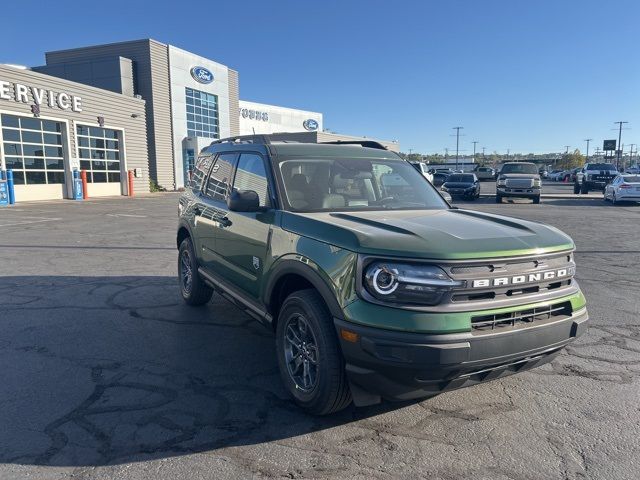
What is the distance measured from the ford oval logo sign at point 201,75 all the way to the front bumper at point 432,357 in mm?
36998

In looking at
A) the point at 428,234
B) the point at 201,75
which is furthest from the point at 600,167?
the point at 428,234

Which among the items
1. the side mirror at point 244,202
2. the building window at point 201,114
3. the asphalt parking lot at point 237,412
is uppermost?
the building window at point 201,114

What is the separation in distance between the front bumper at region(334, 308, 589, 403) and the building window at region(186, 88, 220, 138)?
119 feet

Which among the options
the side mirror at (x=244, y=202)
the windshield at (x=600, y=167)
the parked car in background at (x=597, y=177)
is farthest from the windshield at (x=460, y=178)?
the side mirror at (x=244, y=202)

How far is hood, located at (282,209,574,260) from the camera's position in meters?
3.01

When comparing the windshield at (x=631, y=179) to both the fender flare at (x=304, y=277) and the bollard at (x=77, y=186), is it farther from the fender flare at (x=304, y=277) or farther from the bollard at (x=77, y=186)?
the bollard at (x=77, y=186)

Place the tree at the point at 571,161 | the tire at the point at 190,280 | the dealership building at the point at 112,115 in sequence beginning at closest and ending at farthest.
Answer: the tire at the point at 190,280, the dealership building at the point at 112,115, the tree at the point at 571,161

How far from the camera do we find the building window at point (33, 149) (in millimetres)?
22125

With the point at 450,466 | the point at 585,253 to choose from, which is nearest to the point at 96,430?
the point at 450,466

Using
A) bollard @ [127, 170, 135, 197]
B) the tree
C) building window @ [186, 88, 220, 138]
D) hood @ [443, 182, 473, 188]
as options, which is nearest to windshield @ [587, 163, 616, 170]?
hood @ [443, 182, 473, 188]

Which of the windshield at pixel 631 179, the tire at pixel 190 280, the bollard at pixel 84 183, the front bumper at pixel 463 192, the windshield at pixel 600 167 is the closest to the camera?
the tire at pixel 190 280

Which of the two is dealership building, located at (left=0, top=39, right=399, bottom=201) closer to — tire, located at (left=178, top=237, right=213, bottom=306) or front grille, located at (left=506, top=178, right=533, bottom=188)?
front grille, located at (left=506, top=178, right=533, bottom=188)

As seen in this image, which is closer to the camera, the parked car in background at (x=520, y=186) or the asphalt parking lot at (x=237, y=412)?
the asphalt parking lot at (x=237, y=412)

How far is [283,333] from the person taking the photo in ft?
12.3
